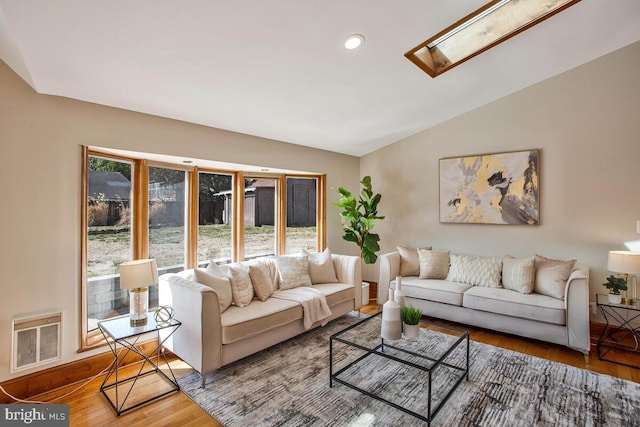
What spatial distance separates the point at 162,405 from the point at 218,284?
1.01 meters

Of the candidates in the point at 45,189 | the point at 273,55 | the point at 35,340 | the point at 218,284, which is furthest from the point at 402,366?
the point at 45,189

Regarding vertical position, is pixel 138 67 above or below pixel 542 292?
above

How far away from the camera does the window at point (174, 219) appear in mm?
2918

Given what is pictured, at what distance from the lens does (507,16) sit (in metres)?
2.65

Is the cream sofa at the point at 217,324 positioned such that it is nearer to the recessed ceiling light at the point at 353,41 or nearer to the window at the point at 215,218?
the window at the point at 215,218

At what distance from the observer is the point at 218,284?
2.96m

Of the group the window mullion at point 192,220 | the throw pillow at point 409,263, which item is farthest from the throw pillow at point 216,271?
the throw pillow at point 409,263

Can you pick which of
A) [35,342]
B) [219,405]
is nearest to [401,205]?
[219,405]

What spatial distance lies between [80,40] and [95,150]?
1157mm

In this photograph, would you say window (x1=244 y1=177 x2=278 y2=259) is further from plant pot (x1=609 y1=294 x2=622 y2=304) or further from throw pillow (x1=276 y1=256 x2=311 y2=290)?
plant pot (x1=609 y1=294 x2=622 y2=304)

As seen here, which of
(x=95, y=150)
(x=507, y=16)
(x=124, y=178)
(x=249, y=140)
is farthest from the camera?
(x=249, y=140)

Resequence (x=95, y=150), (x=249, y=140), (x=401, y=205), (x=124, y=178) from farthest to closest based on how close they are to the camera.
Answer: (x=401, y=205) → (x=249, y=140) → (x=124, y=178) → (x=95, y=150)

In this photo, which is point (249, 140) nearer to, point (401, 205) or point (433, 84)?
point (433, 84)

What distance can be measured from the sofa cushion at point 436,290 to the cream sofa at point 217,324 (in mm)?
1242
